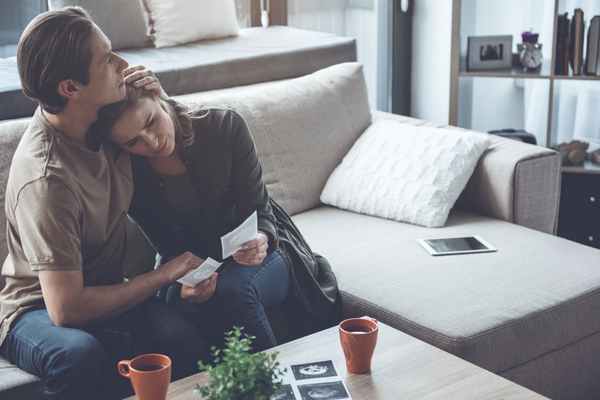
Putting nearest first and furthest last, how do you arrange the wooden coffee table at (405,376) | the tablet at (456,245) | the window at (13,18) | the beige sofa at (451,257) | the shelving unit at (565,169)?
the wooden coffee table at (405,376)
the beige sofa at (451,257)
the tablet at (456,245)
the window at (13,18)
the shelving unit at (565,169)

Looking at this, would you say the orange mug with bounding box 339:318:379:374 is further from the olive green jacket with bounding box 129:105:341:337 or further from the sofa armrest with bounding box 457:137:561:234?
the sofa armrest with bounding box 457:137:561:234

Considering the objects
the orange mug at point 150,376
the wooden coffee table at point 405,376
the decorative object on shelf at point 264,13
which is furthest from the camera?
the decorative object on shelf at point 264,13

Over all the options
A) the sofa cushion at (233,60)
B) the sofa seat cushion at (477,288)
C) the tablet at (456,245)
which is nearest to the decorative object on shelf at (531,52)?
the sofa cushion at (233,60)

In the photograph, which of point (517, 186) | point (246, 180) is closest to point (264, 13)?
point (517, 186)

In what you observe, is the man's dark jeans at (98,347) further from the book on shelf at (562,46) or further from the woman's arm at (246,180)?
the book on shelf at (562,46)

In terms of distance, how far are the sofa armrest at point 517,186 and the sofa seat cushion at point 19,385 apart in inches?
59.5

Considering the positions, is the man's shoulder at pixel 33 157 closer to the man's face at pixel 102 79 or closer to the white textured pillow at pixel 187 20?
the man's face at pixel 102 79

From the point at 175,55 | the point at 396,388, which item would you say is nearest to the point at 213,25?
the point at 175,55

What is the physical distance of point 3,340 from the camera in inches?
58.1

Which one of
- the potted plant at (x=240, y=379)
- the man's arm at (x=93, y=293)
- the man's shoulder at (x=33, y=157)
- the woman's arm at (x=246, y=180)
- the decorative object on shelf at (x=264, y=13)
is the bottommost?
the man's arm at (x=93, y=293)

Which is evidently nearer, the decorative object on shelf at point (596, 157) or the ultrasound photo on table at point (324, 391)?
the ultrasound photo on table at point (324, 391)

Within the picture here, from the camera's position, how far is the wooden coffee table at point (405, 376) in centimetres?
121

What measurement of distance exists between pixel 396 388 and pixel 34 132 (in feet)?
3.01

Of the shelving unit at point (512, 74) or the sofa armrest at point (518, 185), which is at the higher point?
the shelving unit at point (512, 74)
